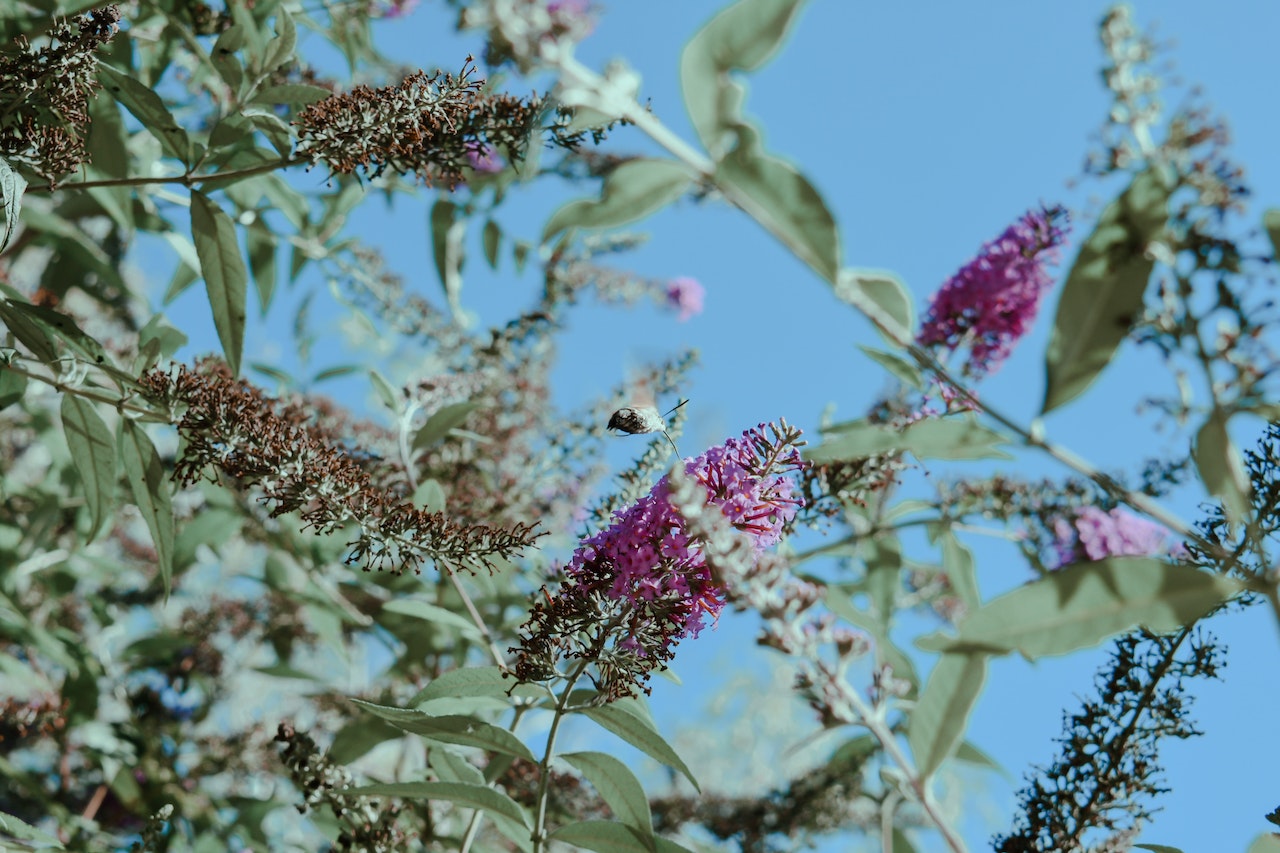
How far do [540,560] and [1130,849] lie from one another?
1038 millimetres

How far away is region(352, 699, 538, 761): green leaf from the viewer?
1.03 metres

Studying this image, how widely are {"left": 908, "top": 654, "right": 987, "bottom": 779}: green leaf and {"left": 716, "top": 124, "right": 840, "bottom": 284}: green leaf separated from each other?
1.06 ft

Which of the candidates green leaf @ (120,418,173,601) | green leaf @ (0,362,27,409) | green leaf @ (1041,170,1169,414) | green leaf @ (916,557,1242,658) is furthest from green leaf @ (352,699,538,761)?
green leaf @ (0,362,27,409)

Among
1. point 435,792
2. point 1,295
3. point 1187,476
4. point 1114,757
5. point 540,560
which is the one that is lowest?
point 435,792

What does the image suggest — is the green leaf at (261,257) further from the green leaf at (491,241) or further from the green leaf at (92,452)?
the green leaf at (92,452)

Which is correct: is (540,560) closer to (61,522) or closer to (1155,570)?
(1155,570)

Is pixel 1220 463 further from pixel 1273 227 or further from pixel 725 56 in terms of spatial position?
pixel 725 56

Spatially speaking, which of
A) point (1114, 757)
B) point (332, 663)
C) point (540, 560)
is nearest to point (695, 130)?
point (1114, 757)

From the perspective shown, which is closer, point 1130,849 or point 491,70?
point 1130,849

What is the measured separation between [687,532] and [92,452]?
89 cm

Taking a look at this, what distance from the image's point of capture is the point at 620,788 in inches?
44.2

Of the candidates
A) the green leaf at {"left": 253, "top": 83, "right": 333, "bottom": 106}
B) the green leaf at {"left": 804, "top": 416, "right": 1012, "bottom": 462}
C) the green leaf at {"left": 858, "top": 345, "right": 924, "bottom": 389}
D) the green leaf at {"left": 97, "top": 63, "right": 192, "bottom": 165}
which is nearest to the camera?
the green leaf at {"left": 804, "top": 416, "right": 1012, "bottom": 462}

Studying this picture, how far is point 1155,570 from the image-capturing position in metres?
0.70

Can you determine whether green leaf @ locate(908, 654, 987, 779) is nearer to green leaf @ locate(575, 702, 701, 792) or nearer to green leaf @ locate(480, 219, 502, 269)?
green leaf @ locate(575, 702, 701, 792)
